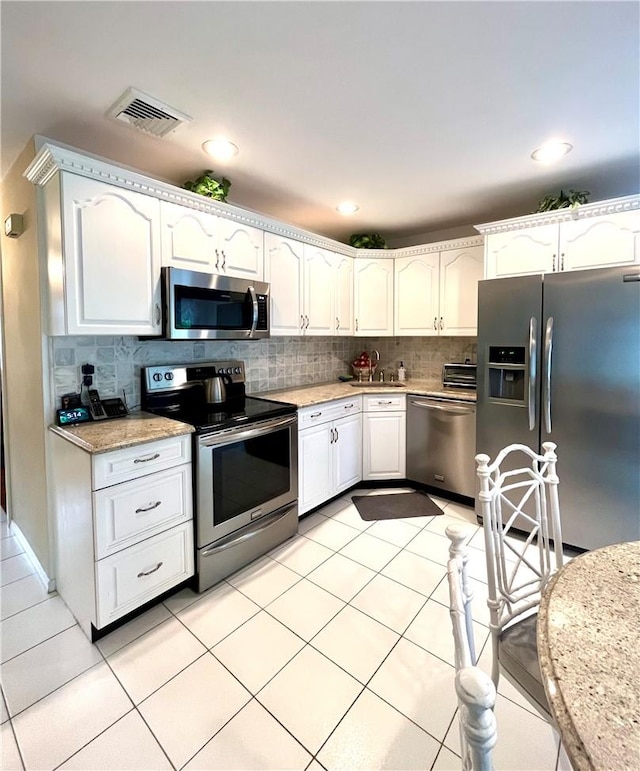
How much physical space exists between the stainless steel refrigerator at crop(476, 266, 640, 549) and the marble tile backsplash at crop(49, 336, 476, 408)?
993 millimetres

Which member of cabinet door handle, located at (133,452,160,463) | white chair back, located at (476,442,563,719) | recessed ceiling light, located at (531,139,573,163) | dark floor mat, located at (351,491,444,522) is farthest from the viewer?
dark floor mat, located at (351,491,444,522)

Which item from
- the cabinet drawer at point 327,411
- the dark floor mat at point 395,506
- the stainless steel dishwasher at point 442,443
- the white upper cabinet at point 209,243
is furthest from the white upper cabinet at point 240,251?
the dark floor mat at point 395,506

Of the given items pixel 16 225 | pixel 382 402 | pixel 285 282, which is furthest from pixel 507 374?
pixel 16 225

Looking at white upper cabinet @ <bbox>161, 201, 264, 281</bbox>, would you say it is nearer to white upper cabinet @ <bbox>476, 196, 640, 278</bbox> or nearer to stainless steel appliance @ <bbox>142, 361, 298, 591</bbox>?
stainless steel appliance @ <bbox>142, 361, 298, 591</bbox>

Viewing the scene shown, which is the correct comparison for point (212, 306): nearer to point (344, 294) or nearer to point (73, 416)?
point (73, 416)

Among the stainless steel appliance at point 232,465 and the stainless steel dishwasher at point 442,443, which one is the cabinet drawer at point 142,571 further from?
the stainless steel dishwasher at point 442,443

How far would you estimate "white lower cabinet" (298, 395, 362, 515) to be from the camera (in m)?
2.72

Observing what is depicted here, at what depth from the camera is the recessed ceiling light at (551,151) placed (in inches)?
78.7

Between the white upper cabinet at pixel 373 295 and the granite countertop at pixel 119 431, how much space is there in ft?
7.17

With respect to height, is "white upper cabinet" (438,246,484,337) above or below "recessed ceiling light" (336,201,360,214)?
below

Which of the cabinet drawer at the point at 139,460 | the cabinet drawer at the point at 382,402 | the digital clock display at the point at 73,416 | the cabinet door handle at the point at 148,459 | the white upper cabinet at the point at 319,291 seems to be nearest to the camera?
the cabinet drawer at the point at 139,460

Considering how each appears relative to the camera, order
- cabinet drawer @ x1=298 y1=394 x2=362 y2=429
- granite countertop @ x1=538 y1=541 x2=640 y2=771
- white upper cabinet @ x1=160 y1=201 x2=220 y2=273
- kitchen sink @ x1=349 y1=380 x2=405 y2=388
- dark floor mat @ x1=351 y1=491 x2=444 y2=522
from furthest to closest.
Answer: kitchen sink @ x1=349 y1=380 x2=405 y2=388 < dark floor mat @ x1=351 y1=491 x2=444 y2=522 < cabinet drawer @ x1=298 y1=394 x2=362 y2=429 < white upper cabinet @ x1=160 y1=201 x2=220 y2=273 < granite countertop @ x1=538 y1=541 x2=640 y2=771

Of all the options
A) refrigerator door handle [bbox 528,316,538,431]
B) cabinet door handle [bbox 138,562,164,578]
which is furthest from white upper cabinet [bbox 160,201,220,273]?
refrigerator door handle [bbox 528,316,538,431]

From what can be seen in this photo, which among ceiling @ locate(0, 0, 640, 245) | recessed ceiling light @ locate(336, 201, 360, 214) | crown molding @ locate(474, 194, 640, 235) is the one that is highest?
recessed ceiling light @ locate(336, 201, 360, 214)
